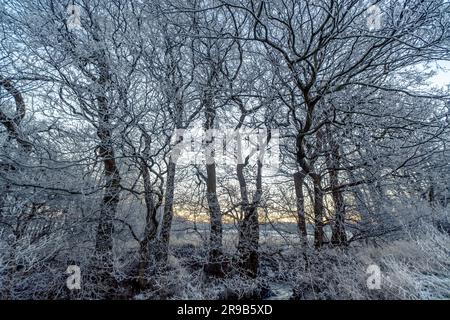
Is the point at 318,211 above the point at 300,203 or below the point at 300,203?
below

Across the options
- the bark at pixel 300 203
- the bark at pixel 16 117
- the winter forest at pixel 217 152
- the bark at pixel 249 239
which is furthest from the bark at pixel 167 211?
the bark at pixel 300 203

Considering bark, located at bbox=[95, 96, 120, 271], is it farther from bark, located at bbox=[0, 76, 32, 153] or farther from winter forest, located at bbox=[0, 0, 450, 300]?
bark, located at bbox=[0, 76, 32, 153]

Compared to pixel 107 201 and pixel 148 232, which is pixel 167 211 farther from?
pixel 107 201

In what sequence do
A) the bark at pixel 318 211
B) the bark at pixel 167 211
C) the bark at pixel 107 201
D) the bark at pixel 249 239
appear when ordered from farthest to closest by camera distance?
1. the bark at pixel 318 211
2. the bark at pixel 167 211
3. the bark at pixel 249 239
4. the bark at pixel 107 201

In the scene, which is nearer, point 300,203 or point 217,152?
point 300,203

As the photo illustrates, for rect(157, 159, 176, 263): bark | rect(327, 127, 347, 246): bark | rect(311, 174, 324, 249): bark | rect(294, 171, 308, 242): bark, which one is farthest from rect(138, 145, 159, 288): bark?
rect(327, 127, 347, 246): bark

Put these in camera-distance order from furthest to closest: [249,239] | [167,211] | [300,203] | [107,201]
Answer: [300,203] → [167,211] → [249,239] → [107,201]

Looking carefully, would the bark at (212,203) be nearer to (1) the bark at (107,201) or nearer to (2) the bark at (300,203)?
(2) the bark at (300,203)

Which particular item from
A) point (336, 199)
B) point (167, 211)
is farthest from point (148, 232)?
point (336, 199)

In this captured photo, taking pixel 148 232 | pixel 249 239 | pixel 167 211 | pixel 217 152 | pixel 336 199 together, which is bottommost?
pixel 249 239

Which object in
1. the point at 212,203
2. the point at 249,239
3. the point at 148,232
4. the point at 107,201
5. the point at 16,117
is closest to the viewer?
the point at 16,117

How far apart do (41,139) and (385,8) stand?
25.9 feet

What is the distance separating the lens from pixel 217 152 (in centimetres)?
768

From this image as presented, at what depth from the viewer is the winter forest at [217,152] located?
523 centimetres
